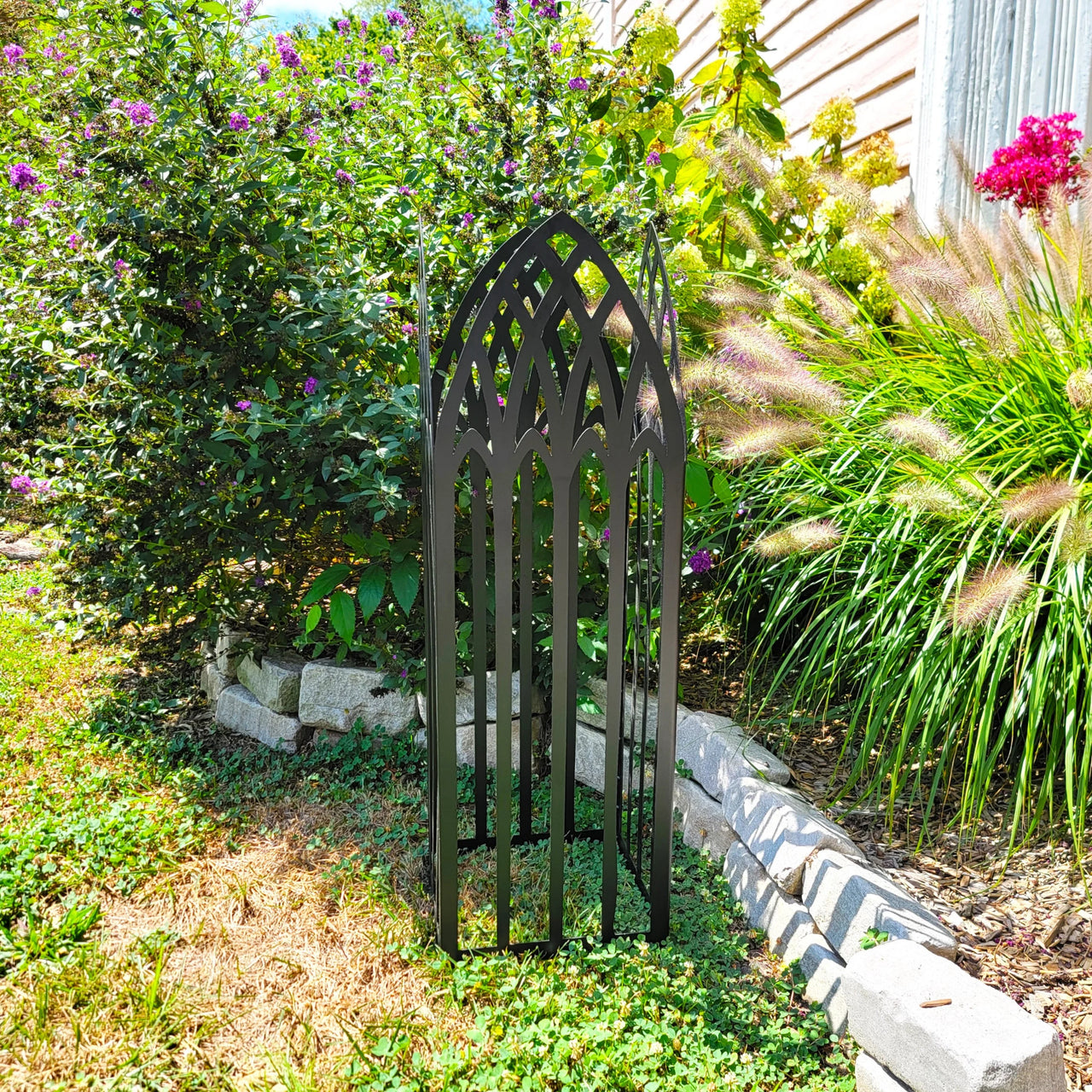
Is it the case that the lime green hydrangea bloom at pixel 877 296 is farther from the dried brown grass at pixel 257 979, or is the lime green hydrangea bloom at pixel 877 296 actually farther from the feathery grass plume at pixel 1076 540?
the dried brown grass at pixel 257 979

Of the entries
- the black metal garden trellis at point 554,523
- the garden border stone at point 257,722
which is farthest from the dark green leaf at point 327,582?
the black metal garden trellis at point 554,523

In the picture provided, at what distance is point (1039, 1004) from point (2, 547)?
4999mm

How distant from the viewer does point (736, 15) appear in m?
2.94

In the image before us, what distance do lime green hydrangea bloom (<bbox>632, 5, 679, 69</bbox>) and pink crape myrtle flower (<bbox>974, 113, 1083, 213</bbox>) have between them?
3.67 feet

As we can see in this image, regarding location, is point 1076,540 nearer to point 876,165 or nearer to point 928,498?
point 928,498

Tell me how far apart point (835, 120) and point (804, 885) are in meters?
2.69

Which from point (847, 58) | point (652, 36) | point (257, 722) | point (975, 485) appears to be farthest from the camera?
point (847, 58)

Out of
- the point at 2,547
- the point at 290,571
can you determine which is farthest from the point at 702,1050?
the point at 2,547

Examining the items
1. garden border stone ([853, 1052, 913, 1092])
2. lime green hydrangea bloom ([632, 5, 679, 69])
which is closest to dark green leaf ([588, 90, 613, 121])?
lime green hydrangea bloom ([632, 5, 679, 69])

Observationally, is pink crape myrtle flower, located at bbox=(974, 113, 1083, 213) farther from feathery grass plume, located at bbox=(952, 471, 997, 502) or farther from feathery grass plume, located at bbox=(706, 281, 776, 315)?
feathery grass plume, located at bbox=(952, 471, 997, 502)

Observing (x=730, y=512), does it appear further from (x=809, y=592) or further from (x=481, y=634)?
(x=481, y=634)

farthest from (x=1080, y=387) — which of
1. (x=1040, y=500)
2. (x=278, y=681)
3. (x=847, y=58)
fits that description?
(x=847, y=58)

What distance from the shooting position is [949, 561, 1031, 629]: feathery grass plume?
167cm

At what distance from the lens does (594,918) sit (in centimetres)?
189
